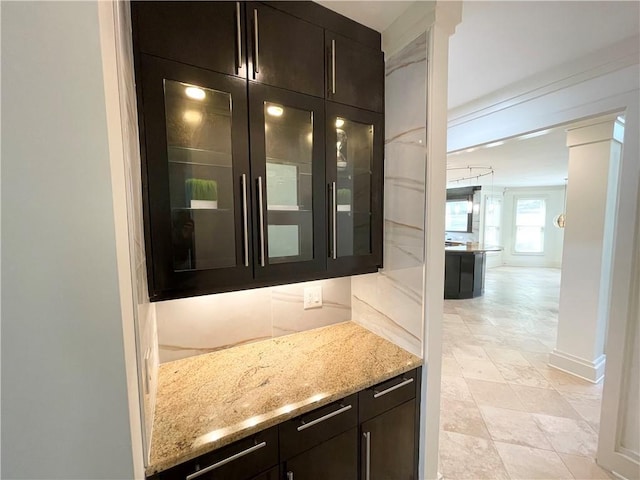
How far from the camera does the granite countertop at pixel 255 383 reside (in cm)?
90

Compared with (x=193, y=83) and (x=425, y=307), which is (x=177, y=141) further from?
(x=425, y=307)

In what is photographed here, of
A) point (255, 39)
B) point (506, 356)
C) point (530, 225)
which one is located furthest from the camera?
point (530, 225)

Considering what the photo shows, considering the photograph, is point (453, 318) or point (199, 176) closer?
point (199, 176)

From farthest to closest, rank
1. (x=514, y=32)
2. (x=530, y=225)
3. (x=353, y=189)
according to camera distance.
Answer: (x=530, y=225), (x=514, y=32), (x=353, y=189)

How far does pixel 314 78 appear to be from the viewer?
1.27 meters

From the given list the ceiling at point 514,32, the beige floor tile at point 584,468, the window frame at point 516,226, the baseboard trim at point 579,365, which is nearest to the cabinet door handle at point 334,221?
the ceiling at point 514,32

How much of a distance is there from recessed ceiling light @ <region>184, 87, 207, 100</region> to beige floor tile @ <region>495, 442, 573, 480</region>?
9.17 ft

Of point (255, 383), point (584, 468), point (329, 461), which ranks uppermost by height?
point (255, 383)

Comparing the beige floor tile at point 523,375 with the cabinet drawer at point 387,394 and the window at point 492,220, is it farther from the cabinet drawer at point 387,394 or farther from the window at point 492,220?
the window at point 492,220

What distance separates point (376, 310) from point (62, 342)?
4.74ft

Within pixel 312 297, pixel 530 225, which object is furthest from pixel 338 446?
pixel 530 225

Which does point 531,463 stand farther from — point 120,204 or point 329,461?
point 120,204

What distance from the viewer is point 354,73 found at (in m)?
1.38

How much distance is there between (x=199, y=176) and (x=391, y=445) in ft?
5.11
